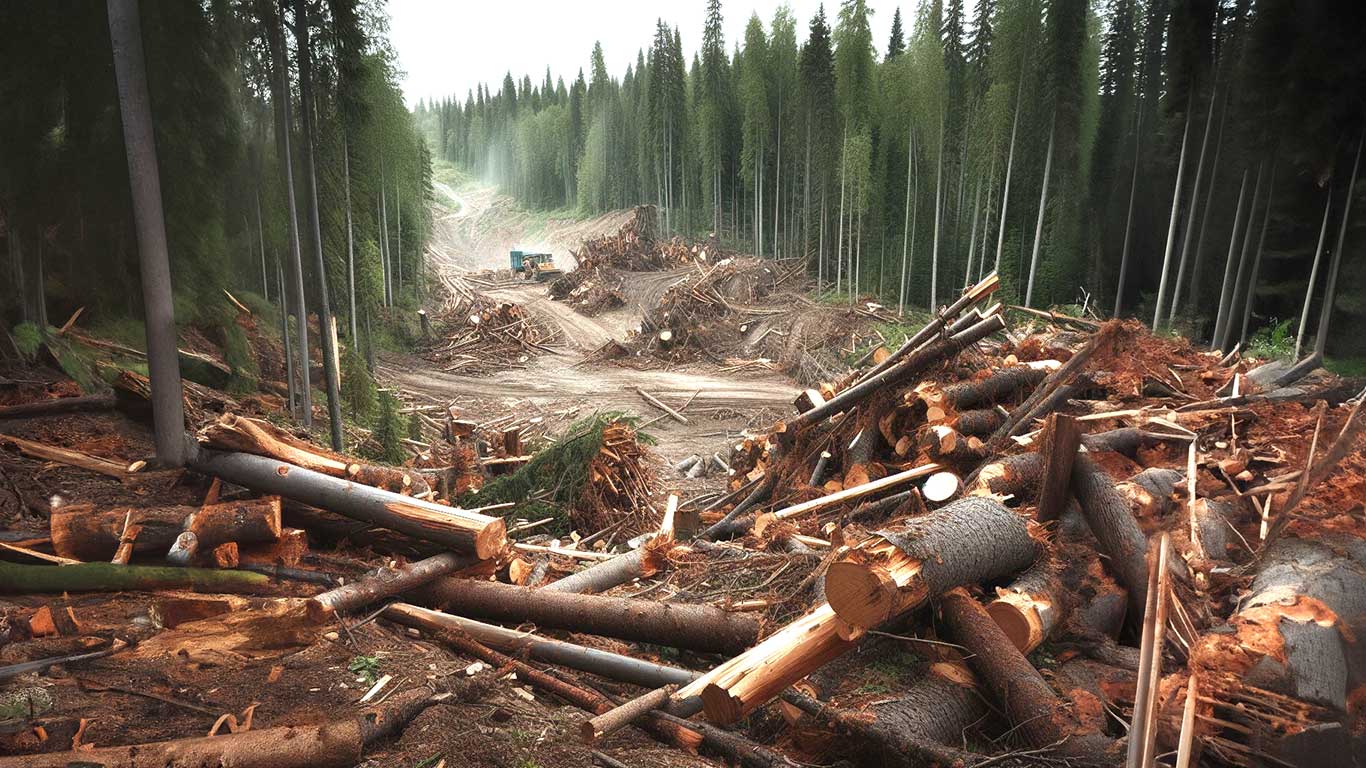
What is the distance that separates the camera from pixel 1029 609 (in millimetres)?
3156

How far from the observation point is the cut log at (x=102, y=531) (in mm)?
3789

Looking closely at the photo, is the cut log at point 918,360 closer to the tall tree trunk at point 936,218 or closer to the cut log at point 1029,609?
the cut log at point 1029,609

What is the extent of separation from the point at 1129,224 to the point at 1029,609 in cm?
1165

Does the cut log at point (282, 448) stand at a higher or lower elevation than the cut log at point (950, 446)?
higher

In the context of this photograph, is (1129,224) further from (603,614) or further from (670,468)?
(603,614)

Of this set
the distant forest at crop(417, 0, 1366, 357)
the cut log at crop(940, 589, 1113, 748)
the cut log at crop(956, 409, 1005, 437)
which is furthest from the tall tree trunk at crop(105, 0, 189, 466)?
the distant forest at crop(417, 0, 1366, 357)

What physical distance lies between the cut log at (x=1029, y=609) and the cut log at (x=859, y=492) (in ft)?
6.24

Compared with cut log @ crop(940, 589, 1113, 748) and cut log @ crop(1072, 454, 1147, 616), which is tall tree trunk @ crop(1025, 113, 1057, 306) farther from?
cut log @ crop(940, 589, 1113, 748)

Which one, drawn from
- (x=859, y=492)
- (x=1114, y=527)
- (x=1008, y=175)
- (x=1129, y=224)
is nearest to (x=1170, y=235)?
(x=1129, y=224)

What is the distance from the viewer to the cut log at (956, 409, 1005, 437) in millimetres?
5992

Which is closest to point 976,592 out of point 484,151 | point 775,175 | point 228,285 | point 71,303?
point 228,285

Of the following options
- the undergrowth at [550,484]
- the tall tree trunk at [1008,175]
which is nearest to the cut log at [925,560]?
the undergrowth at [550,484]

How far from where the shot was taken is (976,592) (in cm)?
347

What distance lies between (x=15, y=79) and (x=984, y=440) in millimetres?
10188
